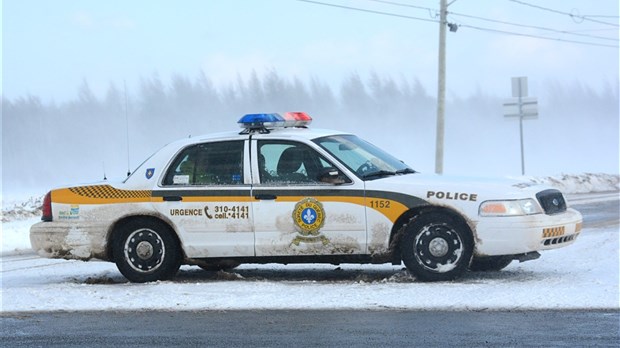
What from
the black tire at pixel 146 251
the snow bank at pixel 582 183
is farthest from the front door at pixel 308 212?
the snow bank at pixel 582 183

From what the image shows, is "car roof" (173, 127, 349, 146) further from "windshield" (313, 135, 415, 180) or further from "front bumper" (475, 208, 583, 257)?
"front bumper" (475, 208, 583, 257)

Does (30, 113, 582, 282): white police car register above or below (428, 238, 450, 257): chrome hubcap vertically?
above

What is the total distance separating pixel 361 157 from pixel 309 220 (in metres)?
0.90

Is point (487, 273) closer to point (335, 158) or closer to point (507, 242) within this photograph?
point (507, 242)

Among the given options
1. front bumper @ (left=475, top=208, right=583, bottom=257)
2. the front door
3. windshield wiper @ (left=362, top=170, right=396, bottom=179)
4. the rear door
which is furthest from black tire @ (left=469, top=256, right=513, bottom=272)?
the rear door

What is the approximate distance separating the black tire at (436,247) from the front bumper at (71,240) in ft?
9.78

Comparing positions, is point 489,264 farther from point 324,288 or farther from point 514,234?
point 324,288

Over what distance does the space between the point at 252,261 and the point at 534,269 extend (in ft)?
9.45

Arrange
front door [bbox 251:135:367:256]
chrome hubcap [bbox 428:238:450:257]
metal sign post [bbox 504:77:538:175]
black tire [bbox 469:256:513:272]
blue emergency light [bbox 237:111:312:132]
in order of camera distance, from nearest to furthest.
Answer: chrome hubcap [bbox 428:238:450:257]
front door [bbox 251:135:367:256]
black tire [bbox 469:256:513:272]
blue emergency light [bbox 237:111:312:132]
metal sign post [bbox 504:77:538:175]

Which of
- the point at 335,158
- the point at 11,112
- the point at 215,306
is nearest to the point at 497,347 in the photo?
the point at 215,306

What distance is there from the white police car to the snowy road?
250 millimetres

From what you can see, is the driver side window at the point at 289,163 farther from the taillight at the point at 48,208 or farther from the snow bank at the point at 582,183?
the snow bank at the point at 582,183

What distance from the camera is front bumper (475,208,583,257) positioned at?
9688mm

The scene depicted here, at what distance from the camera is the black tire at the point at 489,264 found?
34.6 feet
